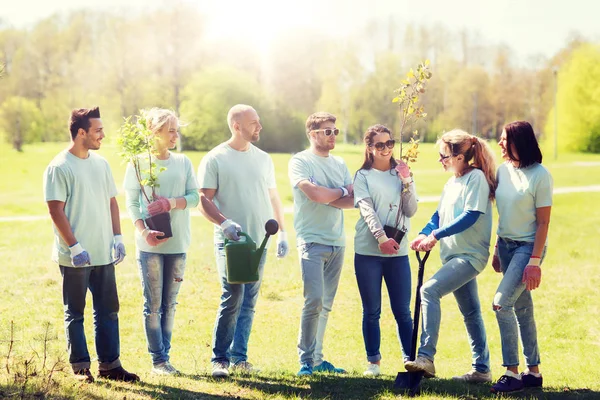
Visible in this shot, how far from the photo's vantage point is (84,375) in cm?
592

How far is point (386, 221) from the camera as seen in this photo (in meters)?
6.29

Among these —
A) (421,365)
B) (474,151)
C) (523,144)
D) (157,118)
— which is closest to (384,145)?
(474,151)

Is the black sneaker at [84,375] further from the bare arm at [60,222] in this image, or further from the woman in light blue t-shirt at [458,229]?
the woman in light blue t-shirt at [458,229]

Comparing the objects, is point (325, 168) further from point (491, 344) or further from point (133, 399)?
point (491, 344)

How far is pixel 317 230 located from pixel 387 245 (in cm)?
63

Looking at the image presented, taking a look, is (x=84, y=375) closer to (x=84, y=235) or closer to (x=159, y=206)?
(x=84, y=235)

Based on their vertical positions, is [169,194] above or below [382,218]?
above

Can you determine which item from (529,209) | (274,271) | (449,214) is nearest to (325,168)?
(449,214)

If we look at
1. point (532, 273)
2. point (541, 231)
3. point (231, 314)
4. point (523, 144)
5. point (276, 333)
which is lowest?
point (276, 333)

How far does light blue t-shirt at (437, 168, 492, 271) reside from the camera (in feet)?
19.3

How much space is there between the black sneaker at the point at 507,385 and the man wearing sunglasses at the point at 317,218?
151cm

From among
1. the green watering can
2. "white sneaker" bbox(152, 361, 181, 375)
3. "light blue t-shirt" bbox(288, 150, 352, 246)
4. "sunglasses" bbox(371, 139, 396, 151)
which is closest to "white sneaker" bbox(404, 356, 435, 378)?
"light blue t-shirt" bbox(288, 150, 352, 246)

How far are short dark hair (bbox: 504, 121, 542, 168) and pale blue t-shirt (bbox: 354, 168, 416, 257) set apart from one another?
87 centimetres

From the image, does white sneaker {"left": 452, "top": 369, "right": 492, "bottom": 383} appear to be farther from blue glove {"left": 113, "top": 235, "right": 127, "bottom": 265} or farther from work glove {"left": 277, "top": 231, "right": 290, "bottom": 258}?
blue glove {"left": 113, "top": 235, "right": 127, "bottom": 265}
